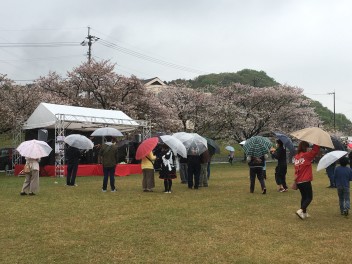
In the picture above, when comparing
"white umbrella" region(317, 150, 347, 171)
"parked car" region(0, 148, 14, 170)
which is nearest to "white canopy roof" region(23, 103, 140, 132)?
"parked car" region(0, 148, 14, 170)

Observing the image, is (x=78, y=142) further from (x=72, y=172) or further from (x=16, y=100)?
(x=16, y=100)

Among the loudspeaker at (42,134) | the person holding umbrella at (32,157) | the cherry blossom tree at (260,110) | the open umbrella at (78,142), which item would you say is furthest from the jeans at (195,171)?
the cherry blossom tree at (260,110)

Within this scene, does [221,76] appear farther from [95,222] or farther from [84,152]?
[95,222]

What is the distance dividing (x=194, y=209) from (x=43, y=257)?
4.37m

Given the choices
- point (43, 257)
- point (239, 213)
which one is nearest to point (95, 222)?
point (43, 257)

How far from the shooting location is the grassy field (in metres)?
5.31

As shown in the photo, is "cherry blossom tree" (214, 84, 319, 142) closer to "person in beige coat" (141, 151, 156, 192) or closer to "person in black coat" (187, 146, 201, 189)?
"person in black coat" (187, 146, 201, 189)

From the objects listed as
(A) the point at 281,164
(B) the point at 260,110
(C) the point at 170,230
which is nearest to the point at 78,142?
(A) the point at 281,164

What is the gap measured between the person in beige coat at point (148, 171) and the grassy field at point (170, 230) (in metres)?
1.43

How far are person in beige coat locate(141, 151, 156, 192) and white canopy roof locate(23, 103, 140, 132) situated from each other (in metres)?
8.38

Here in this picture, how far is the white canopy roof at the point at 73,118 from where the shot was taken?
2005cm

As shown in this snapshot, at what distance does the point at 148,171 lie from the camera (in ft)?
40.9

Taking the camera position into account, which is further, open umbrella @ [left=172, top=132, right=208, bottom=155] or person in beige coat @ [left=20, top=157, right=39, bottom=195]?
open umbrella @ [left=172, top=132, right=208, bottom=155]

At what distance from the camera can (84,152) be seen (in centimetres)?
2252
